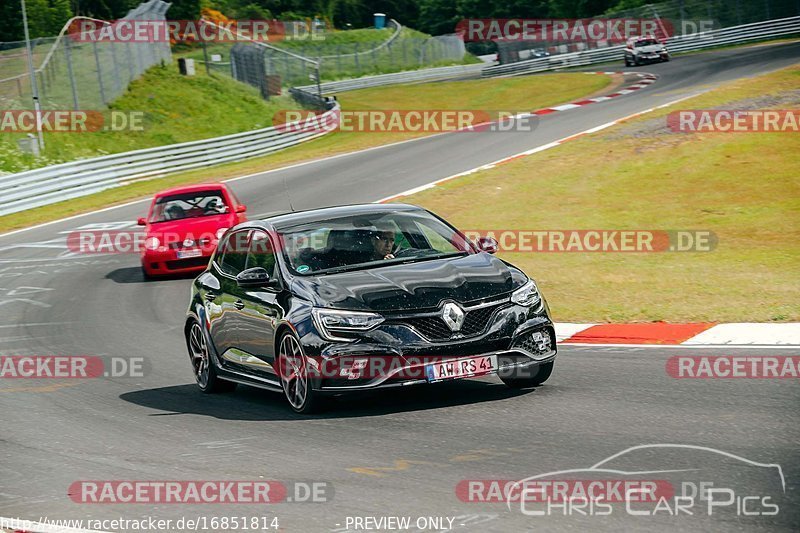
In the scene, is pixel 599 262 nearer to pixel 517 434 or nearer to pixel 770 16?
pixel 517 434

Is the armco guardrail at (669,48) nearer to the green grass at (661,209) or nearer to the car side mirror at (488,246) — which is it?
the green grass at (661,209)

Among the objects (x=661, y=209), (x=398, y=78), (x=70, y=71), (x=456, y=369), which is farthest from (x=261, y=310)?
(x=398, y=78)

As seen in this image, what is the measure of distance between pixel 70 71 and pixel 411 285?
1355 inches

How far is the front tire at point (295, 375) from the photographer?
28.6ft

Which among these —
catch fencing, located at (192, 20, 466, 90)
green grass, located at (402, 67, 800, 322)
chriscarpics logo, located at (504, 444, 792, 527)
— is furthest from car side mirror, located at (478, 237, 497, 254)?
catch fencing, located at (192, 20, 466, 90)

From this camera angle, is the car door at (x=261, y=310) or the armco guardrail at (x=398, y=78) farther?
the armco guardrail at (x=398, y=78)

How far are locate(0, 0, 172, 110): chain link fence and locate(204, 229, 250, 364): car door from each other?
2965 centimetres

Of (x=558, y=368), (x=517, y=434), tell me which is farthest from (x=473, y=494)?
(x=558, y=368)

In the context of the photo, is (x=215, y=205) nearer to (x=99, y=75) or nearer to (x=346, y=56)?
(x=99, y=75)

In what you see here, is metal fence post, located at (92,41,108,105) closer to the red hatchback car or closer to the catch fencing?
the catch fencing

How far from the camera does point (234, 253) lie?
10.4m

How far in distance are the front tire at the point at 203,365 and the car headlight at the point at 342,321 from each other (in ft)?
7.69

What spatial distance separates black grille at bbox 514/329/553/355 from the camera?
8742mm

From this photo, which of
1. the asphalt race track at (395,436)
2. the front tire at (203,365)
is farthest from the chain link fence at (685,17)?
the front tire at (203,365)
